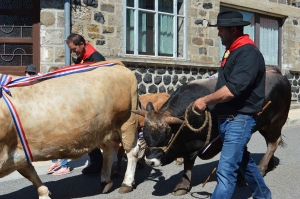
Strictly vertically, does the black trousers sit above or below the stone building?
below

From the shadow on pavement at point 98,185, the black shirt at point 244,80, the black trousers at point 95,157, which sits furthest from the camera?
the black trousers at point 95,157

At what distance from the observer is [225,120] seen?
419cm

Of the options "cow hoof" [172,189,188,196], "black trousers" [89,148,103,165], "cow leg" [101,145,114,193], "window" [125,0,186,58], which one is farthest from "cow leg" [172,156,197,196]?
"window" [125,0,186,58]

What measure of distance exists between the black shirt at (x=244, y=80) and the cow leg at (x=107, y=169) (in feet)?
6.30

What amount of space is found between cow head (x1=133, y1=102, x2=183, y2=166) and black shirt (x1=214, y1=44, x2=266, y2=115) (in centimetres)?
73

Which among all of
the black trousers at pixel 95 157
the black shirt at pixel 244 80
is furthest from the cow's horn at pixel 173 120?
the black trousers at pixel 95 157

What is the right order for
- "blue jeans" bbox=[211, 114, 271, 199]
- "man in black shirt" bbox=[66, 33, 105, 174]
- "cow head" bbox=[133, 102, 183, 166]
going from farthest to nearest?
"man in black shirt" bbox=[66, 33, 105, 174] < "cow head" bbox=[133, 102, 183, 166] < "blue jeans" bbox=[211, 114, 271, 199]

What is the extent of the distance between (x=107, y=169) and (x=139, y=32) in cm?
604

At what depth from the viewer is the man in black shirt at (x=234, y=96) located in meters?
3.87

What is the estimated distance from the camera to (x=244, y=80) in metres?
3.83

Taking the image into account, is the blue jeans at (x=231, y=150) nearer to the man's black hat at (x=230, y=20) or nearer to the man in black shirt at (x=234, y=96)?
the man in black shirt at (x=234, y=96)

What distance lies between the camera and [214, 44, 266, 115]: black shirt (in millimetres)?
3848

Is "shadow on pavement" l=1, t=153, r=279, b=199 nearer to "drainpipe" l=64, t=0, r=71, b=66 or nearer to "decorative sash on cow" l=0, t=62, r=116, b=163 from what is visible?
"decorative sash on cow" l=0, t=62, r=116, b=163

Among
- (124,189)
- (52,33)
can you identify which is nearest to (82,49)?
(124,189)
